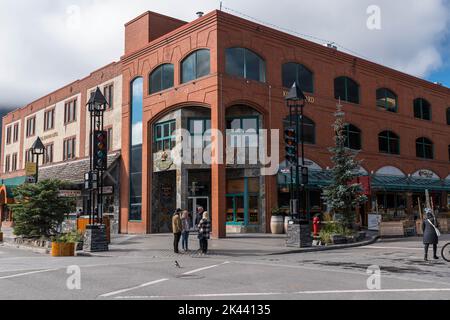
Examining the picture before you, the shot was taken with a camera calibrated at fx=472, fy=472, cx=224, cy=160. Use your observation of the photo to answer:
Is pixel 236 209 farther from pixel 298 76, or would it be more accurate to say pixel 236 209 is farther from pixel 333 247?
pixel 298 76

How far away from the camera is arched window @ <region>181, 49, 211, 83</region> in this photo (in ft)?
85.8

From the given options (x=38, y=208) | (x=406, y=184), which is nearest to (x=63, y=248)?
(x=38, y=208)

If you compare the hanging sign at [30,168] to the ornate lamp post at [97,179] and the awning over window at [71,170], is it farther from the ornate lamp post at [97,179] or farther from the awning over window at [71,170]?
the ornate lamp post at [97,179]

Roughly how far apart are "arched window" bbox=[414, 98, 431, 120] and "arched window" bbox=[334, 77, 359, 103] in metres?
8.37

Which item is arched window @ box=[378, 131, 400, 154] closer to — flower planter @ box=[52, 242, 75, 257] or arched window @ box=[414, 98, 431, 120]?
arched window @ box=[414, 98, 431, 120]

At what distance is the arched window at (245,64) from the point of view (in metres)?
26.1

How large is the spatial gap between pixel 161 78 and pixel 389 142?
1810cm

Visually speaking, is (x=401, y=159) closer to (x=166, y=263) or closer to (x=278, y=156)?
(x=278, y=156)

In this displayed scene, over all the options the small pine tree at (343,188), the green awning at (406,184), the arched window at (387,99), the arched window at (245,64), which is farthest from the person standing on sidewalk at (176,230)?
the arched window at (387,99)

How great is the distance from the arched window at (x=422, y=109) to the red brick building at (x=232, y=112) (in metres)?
3.43

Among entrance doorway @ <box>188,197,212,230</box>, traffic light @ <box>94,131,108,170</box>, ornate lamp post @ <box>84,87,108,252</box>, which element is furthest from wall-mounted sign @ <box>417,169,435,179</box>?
traffic light @ <box>94,131,108,170</box>

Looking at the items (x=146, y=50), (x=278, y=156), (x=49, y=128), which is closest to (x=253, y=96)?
(x=278, y=156)

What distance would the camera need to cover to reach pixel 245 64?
26766 millimetres

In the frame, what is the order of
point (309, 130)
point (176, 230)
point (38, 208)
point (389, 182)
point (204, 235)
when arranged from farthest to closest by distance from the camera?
point (389, 182), point (309, 130), point (38, 208), point (176, 230), point (204, 235)
